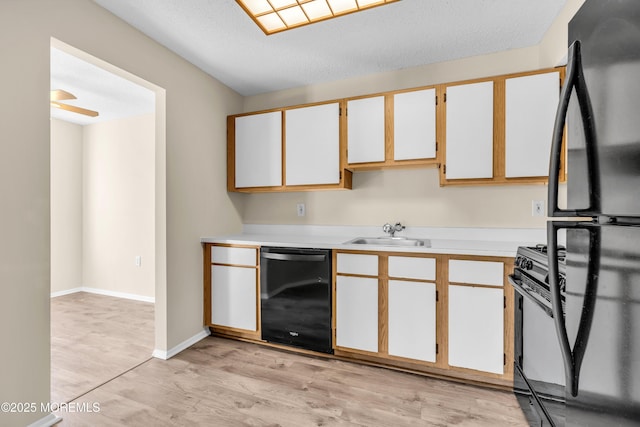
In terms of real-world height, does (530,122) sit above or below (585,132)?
above

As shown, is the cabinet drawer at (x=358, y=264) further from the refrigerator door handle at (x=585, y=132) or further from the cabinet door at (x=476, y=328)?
the refrigerator door handle at (x=585, y=132)

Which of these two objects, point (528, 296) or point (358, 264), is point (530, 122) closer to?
point (528, 296)

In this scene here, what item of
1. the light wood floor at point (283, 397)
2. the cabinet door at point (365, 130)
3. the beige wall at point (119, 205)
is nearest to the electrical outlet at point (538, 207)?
the cabinet door at point (365, 130)

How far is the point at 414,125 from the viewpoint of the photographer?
243 cm

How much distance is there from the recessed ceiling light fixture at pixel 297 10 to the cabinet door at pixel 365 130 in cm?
75

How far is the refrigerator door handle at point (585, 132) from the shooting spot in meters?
0.69

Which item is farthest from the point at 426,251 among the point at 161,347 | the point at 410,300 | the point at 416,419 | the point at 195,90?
the point at 195,90

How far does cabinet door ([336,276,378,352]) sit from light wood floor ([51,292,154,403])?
1.59m

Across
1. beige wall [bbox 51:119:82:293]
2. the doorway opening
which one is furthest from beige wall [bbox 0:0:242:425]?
beige wall [bbox 51:119:82:293]

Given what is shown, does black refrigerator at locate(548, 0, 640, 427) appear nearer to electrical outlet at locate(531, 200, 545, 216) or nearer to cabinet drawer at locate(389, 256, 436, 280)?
cabinet drawer at locate(389, 256, 436, 280)

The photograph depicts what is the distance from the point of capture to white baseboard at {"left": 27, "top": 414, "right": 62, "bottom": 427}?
1.60m

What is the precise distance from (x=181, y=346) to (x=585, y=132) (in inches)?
114

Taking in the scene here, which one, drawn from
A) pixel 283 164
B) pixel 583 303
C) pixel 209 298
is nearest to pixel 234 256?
pixel 209 298

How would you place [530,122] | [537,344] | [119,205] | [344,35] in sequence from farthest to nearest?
[119,205] < [344,35] < [530,122] < [537,344]
